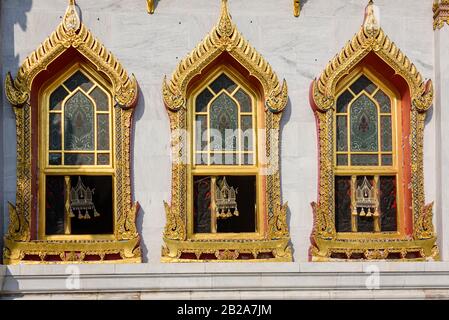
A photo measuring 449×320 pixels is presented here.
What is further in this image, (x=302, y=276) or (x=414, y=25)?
(x=414, y=25)

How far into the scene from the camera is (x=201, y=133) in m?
7.20

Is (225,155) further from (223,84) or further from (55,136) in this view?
(55,136)

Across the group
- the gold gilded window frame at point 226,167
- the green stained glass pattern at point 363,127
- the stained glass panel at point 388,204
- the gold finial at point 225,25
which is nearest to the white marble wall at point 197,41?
the gold finial at point 225,25

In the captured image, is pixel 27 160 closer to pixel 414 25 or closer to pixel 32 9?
pixel 32 9

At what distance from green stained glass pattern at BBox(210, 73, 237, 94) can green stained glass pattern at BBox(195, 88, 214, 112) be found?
0.08 meters

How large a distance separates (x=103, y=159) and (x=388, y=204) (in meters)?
3.20

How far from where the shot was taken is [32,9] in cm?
698

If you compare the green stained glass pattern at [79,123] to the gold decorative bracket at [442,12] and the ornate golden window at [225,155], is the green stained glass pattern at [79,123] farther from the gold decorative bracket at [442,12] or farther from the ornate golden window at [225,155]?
the gold decorative bracket at [442,12]

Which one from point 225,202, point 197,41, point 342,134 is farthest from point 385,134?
point 197,41

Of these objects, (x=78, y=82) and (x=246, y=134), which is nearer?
(x=78, y=82)

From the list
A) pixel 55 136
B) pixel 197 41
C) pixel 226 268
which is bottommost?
pixel 226 268

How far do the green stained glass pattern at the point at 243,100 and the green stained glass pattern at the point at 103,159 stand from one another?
5.11 ft
